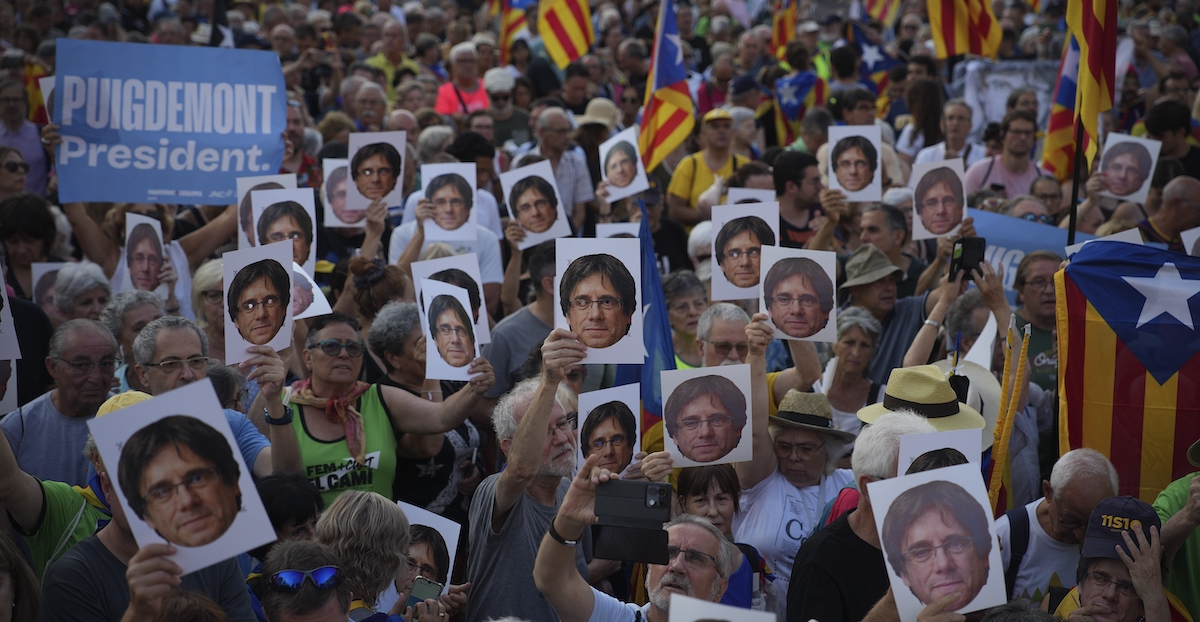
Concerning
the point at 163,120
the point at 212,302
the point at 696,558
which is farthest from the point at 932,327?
the point at 163,120

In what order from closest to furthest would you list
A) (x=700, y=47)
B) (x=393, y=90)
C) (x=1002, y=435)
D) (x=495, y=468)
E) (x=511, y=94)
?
(x=1002, y=435)
(x=495, y=468)
(x=511, y=94)
(x=393, y=90)
(x=700, y=47)

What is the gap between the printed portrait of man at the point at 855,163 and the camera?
6980 mm

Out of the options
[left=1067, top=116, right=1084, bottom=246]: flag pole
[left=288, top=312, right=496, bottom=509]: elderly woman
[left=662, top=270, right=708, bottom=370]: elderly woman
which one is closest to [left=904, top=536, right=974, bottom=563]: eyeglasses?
[left=288, top=312, right=496, bottom=509]: elderly woman

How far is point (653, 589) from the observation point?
3.57 metres

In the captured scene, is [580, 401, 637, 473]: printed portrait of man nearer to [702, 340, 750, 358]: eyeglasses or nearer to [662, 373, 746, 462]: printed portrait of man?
[662, 373, 746, 462]: printed portrait of man

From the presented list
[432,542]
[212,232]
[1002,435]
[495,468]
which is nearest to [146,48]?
[212,232]

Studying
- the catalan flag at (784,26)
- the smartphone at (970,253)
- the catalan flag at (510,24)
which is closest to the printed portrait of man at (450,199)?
the smartphone at (970,253)

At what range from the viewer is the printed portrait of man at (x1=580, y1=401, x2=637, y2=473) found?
4062mm

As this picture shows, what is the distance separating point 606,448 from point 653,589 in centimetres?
65

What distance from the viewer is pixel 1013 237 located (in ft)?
23.3

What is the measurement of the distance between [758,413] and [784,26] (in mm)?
12034

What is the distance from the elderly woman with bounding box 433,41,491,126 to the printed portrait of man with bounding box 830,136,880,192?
17.2 feet

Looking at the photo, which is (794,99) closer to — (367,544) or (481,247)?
(481,247)

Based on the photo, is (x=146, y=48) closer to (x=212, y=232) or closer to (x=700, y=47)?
(x=212, y=232)
